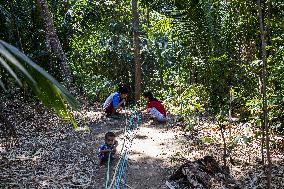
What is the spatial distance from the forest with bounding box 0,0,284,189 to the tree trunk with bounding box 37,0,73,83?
3 centimetres

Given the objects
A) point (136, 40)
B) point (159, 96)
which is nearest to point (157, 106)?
point (136, 40)

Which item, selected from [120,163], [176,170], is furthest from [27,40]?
[176,170]

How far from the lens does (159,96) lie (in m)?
13.5

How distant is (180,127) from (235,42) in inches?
81.4

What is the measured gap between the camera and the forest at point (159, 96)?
16.1 feet

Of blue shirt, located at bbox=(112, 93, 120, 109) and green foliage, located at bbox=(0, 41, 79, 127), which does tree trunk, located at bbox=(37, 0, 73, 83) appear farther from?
green foliage, located at bbox=(0, 41, 79, 127)

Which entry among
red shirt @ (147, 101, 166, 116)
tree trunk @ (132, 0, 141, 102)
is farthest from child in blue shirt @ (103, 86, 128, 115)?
tree trunk @ (132, 0, 141, 102)

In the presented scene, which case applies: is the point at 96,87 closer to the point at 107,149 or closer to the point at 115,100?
the point at 115,100

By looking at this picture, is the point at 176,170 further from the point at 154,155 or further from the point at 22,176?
the point at 22,176

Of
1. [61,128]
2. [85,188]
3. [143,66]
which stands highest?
[143,66]

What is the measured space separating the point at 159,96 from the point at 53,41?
198 inches

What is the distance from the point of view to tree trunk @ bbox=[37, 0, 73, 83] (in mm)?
9297

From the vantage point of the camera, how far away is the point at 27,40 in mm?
10516

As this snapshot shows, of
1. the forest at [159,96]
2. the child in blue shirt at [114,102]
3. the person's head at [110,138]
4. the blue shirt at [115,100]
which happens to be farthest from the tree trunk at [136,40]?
the person's head at [110,138]
